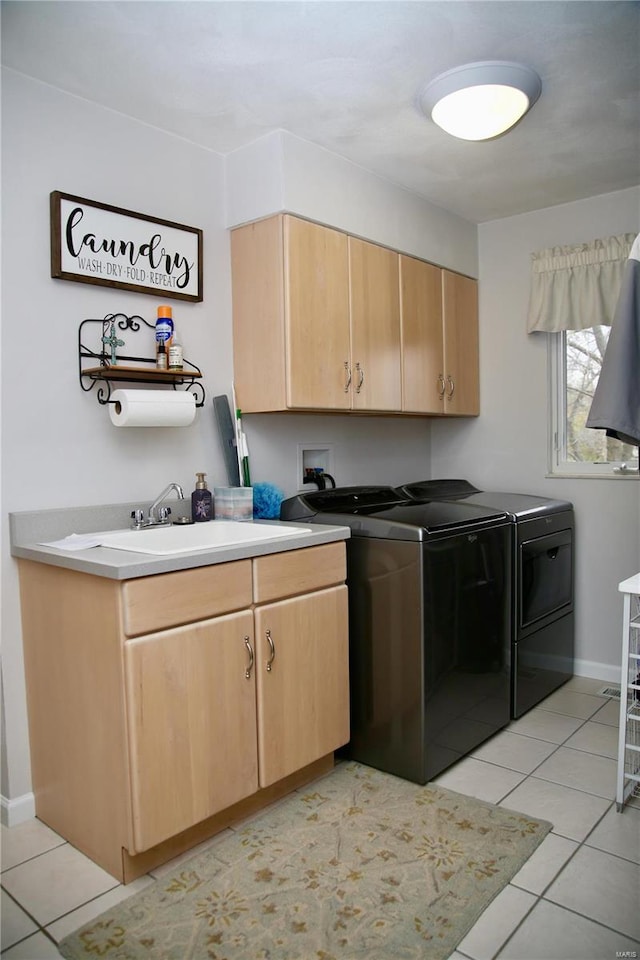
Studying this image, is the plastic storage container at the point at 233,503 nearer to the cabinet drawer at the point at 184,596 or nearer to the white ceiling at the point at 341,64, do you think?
the cabinet drawer at the point at 184,596

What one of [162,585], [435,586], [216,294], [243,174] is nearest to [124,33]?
[243,174]

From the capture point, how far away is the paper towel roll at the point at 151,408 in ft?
7.47

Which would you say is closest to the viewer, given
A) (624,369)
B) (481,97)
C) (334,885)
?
(624,369)

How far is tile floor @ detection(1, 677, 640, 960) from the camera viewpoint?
1639 millimetres

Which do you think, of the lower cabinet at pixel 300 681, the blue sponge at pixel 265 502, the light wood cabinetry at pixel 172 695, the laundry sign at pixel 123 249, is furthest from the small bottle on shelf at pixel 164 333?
the lower cabinet at pixel 300 681

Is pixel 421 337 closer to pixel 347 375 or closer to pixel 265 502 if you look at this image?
pixel 347 375

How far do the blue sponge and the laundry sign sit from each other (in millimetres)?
787

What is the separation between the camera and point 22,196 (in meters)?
2.16

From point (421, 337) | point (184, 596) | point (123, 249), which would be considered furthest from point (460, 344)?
point (184, 596)

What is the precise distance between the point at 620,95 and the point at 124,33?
1.61 m

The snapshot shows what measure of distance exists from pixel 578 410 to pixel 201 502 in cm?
204

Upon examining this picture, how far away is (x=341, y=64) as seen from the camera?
2.08m

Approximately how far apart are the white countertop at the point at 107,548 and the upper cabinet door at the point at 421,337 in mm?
1031

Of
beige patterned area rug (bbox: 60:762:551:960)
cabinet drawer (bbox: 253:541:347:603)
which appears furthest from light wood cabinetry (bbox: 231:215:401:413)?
beige patterned area rug (bbox: 60:762:551:960)
